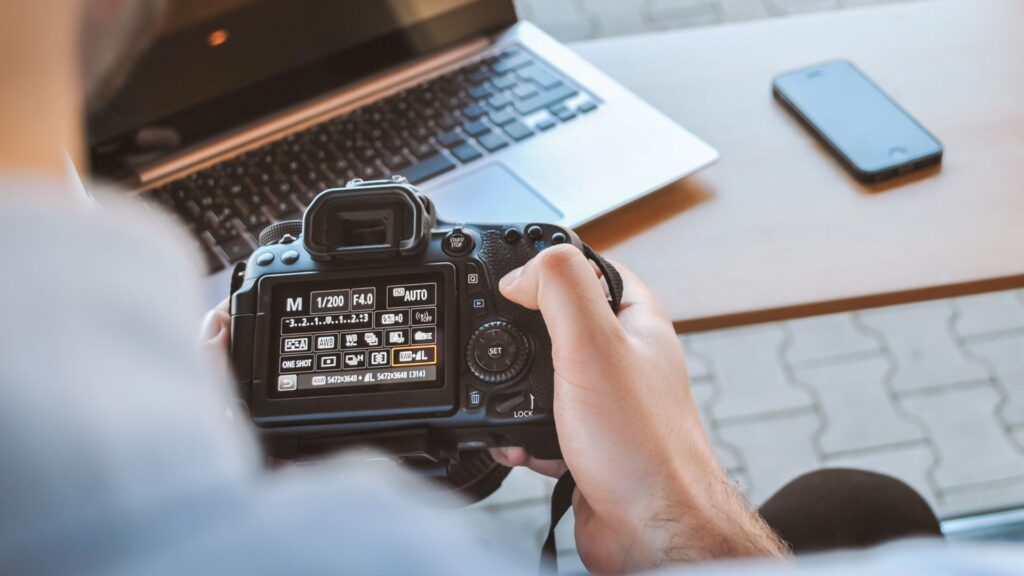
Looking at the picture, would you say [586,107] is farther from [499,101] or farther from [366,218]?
[366,218]

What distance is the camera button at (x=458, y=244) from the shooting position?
2.20 feet

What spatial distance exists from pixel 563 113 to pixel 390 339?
0.34 m

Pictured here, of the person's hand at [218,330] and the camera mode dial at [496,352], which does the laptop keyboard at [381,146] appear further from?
the camera mode dial at [496,352]

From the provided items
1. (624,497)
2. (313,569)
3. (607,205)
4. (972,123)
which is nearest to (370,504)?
(313,569)

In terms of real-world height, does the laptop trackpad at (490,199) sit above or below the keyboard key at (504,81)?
below

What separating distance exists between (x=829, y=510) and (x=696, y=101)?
40 centimetres

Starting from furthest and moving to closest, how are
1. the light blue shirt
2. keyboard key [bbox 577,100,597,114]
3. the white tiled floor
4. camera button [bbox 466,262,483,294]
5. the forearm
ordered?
the white tiled floor < keyboard key [bbox 577,100,597,114] < camera button [bbox 466,262,483,294] < the forearm < the light blue shirt

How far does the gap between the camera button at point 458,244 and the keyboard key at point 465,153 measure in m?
0.20

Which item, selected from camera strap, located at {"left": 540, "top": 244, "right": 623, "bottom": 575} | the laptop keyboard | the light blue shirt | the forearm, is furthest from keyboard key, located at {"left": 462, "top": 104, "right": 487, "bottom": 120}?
the light blue shirt

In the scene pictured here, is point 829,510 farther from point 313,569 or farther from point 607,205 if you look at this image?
point 313,569

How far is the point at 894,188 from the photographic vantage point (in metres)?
0.82

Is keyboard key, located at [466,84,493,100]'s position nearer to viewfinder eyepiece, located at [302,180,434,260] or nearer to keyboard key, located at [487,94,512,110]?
keyboard key, located at [487,94,512,110]

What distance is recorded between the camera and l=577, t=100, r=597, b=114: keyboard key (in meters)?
0.89

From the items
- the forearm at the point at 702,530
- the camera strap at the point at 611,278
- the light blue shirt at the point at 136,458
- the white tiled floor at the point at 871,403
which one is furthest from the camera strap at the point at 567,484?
the white tiled floor at the point at 871,403
